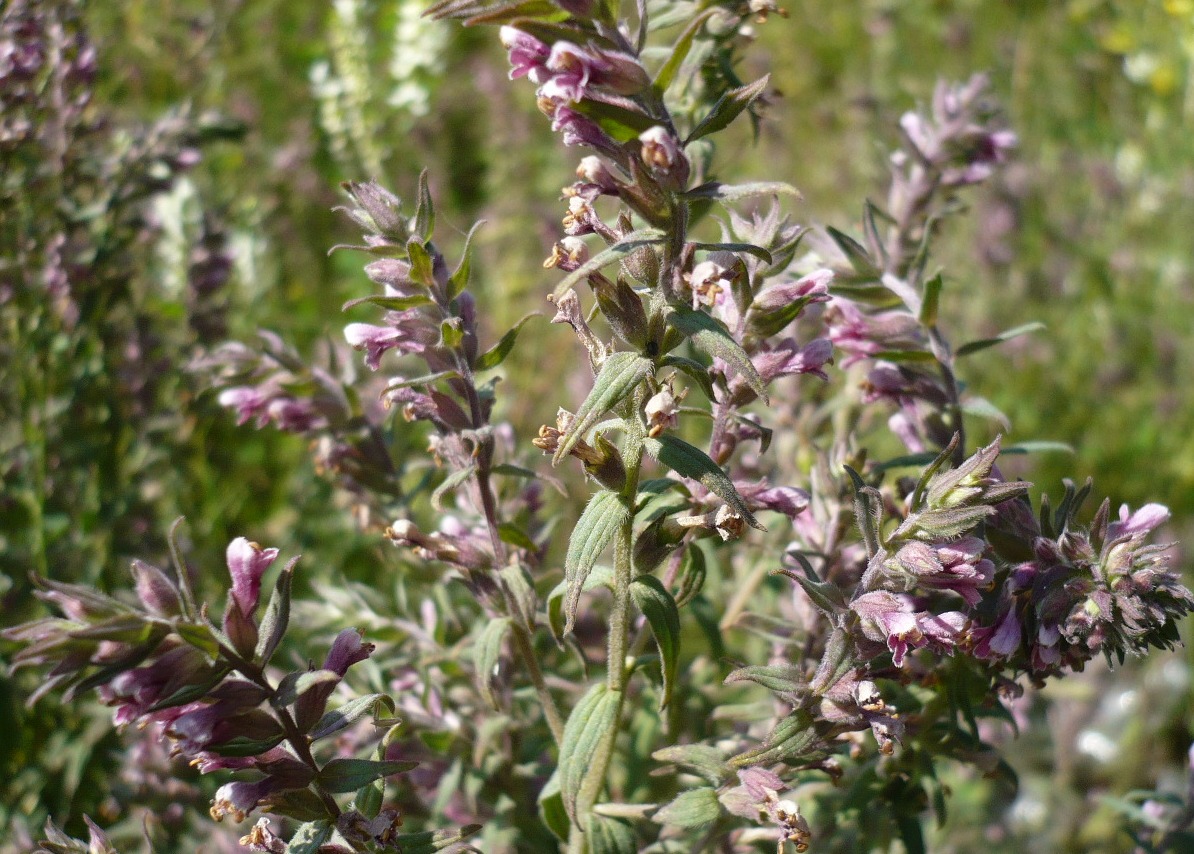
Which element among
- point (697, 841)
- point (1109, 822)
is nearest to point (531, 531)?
point (697, 841)

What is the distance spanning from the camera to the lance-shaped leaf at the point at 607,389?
123cm

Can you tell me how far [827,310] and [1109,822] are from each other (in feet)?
9.30

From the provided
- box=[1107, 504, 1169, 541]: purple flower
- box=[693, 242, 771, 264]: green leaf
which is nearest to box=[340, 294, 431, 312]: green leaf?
box=[693, 242, 771, 264]: green leaf

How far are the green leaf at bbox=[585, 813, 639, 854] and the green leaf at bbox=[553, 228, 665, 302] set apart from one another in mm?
863

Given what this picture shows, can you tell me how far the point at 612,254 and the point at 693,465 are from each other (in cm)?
30

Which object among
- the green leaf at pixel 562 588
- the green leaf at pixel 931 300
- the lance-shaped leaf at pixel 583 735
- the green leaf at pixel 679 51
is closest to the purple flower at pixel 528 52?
the green leaf at pixel 679 51

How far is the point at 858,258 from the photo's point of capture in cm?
182

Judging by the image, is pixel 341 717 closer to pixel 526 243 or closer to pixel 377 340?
pixel 377 340

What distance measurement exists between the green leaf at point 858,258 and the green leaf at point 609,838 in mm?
1058

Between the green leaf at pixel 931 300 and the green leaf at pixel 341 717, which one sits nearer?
the green leaf at pixel 341 717

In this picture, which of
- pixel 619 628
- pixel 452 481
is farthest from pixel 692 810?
pixel 452 481

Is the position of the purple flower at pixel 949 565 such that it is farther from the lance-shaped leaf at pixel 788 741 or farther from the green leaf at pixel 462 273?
the green leaf at pixel 462 273

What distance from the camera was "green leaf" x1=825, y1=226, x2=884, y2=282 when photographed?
179 cm

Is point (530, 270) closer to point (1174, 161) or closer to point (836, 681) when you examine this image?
point (1174, 161)
